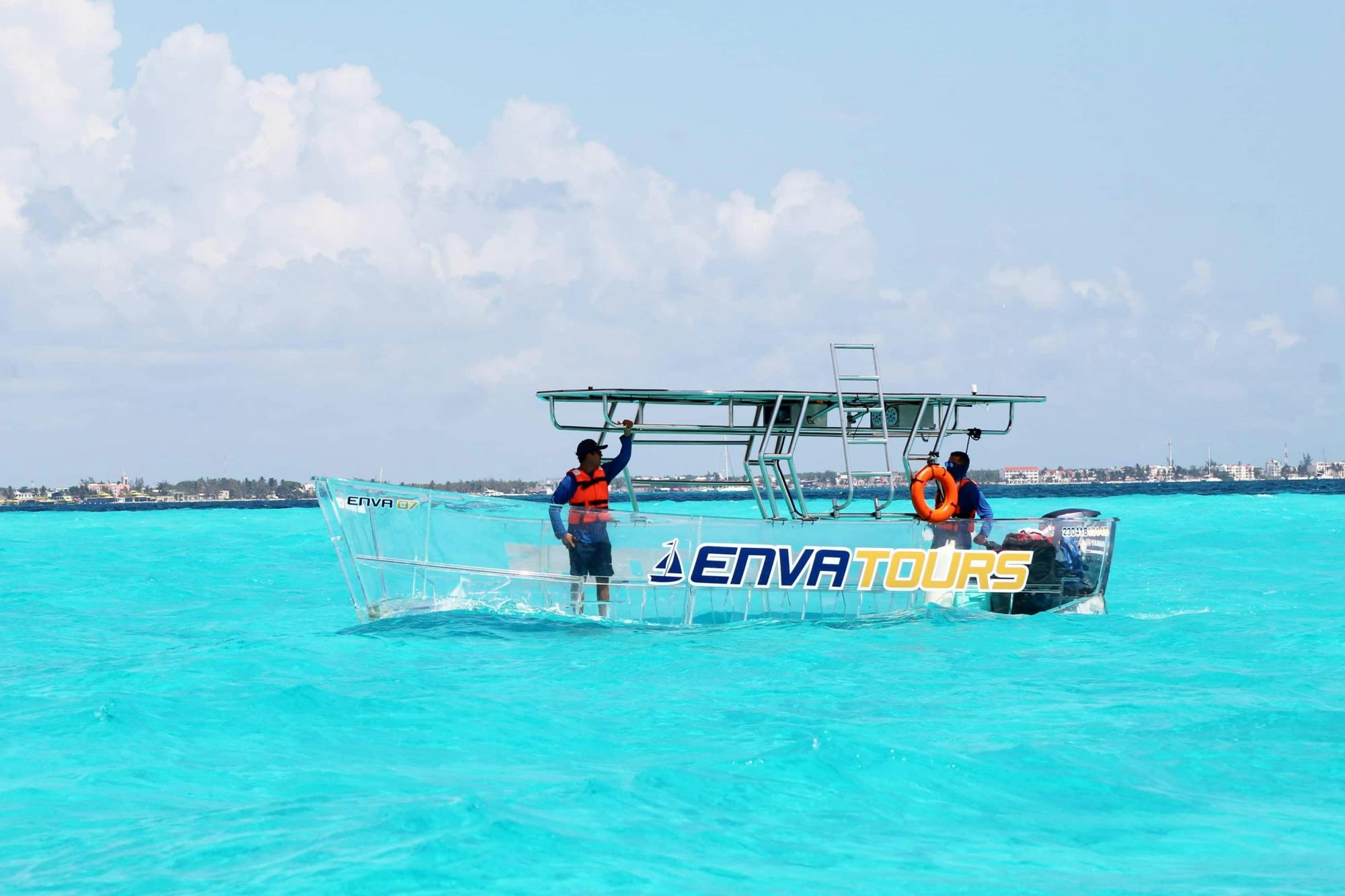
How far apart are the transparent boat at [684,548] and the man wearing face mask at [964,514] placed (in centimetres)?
3

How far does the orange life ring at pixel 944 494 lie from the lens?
46.3 feet

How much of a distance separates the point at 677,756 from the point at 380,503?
5.97m

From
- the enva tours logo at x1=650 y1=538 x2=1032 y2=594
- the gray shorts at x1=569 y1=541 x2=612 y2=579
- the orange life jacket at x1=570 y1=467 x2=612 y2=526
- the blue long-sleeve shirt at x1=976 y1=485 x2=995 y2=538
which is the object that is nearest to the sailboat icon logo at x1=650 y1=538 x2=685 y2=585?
the enva tours logo at x1=650 y1=538 x2=1032 y2=594

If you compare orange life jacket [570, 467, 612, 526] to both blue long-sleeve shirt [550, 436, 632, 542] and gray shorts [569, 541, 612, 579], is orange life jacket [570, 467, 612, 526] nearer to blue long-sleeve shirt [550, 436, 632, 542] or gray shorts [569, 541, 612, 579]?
blue long-sleeve shirt [550, 436, 632, 542]

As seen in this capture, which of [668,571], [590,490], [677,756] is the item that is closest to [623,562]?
[668,571]

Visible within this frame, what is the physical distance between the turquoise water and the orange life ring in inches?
45.9

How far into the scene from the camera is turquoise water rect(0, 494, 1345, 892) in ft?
21.0

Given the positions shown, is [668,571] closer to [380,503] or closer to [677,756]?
[380,503]

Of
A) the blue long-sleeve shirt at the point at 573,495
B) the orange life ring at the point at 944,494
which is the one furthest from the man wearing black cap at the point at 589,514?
the orange life ring at the point at 944,494

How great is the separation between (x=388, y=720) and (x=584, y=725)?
62.1 inches

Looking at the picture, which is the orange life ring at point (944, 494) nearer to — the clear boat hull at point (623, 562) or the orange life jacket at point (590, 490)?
the clear boat hull at point (623, 562)

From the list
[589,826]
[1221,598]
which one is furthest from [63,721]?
[1221,598]

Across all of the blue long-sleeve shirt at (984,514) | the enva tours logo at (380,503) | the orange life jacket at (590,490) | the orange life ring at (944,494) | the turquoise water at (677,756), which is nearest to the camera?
the turquoise water at (677,756)

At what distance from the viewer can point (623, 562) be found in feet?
44.4
